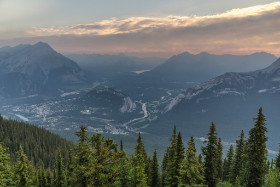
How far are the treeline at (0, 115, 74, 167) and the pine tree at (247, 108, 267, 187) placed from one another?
14501 cm

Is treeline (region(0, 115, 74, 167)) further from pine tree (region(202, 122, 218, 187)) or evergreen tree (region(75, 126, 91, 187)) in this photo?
pine tree (region(202, 122, 218, 187))

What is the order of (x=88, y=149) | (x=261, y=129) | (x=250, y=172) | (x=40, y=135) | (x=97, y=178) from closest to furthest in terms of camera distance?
(x=97, y=178)
(x=88, y=149)
(x=261, y=129)
(x=250, y=172)
(x=40, y=135)

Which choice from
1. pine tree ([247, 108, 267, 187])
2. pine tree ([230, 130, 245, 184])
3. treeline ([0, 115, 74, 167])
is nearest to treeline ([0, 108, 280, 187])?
pine tree ([247, 108, 267, 187])

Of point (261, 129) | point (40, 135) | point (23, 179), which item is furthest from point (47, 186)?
point (40, 135)

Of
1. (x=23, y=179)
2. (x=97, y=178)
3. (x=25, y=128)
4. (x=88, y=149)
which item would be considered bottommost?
(x=25, y=128)

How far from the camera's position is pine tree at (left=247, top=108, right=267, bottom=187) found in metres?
35.0

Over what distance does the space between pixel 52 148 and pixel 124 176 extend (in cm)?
15613

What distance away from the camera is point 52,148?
560ft

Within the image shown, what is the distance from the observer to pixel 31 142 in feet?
554

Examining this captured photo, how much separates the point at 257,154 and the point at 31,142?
181804mm

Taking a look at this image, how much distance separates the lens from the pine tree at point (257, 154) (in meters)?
35.0

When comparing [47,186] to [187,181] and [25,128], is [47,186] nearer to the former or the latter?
[187,181]

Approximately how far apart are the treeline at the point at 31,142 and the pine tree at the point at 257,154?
145012 mm

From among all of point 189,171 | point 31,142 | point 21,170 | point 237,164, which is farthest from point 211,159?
point 31,142
